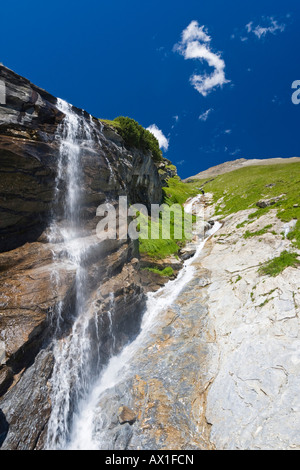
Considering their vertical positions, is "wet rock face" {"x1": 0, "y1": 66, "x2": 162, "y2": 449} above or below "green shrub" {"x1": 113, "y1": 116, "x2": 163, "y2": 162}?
below

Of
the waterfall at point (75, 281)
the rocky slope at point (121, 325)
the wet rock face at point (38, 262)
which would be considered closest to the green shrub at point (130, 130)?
the rocky slope at point (121, 325)

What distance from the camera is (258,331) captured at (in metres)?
14.7

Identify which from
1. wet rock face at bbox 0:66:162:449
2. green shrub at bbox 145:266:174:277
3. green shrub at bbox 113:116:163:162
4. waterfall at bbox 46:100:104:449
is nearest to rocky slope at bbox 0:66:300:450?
wet rock face at bbox 0:66:162:449

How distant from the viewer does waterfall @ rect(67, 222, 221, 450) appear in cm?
1216

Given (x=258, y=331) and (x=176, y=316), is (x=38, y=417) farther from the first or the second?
(x=258, y=331)

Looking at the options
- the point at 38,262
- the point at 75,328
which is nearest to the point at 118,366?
the point at 75,328

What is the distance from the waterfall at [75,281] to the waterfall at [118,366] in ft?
2.03

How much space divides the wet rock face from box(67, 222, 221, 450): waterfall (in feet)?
3.04

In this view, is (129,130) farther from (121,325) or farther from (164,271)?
(121,325)

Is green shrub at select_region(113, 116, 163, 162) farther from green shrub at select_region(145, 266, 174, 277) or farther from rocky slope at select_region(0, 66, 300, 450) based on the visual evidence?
green shrub at select_region(145, 266, 174, 277)

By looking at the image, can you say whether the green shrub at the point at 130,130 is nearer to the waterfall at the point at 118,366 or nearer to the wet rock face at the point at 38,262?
the wet rock face at the point at 38,262

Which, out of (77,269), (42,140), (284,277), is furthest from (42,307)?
(284,277)

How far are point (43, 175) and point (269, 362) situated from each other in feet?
64.7

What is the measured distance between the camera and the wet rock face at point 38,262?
36.9ft
